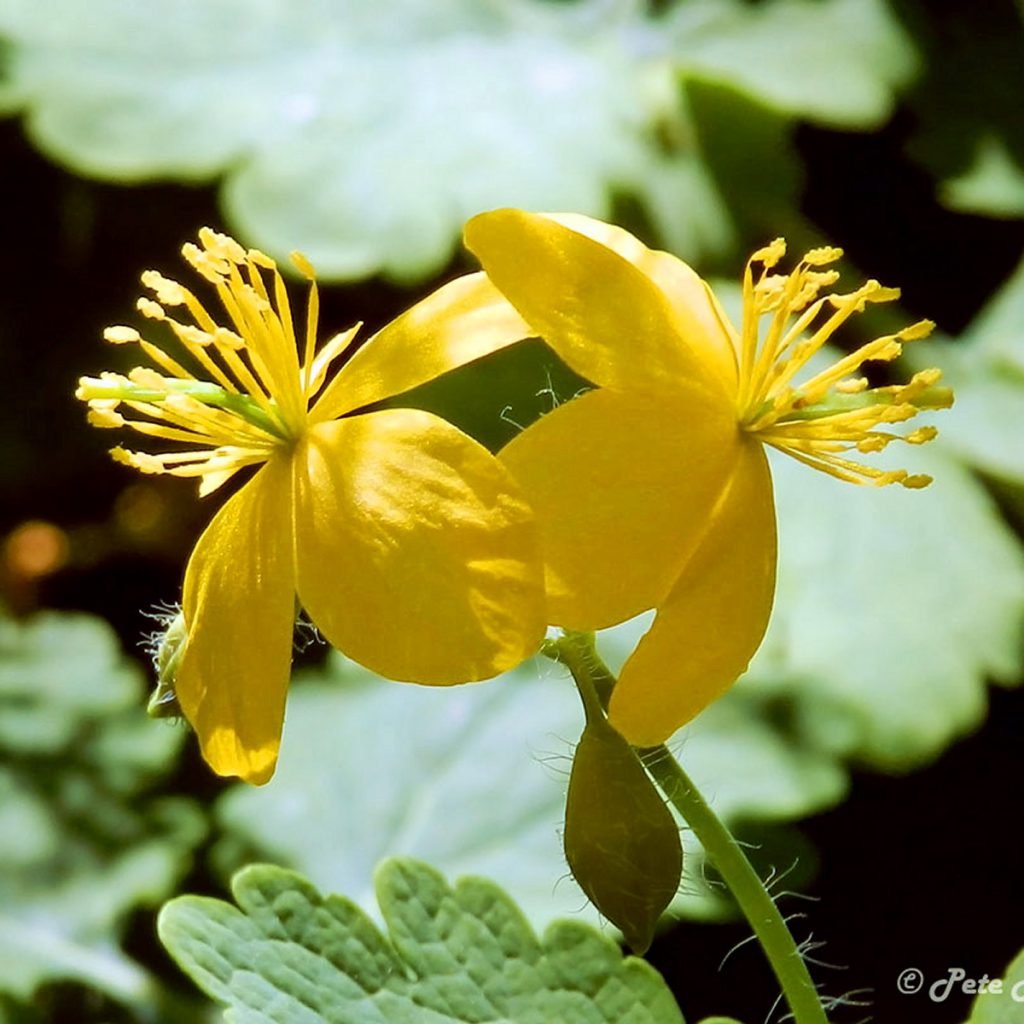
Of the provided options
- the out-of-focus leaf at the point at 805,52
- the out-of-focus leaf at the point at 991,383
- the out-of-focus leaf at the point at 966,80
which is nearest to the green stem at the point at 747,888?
the out-of-focus leaf at the point at 991,383

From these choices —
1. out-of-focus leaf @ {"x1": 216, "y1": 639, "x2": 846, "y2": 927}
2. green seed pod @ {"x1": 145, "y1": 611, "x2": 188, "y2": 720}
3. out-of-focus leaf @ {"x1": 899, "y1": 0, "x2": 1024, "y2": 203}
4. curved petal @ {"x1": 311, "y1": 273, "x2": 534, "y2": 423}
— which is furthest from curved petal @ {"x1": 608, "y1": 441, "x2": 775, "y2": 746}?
out-of-focus leaf @ {"x1": 899, "y1": 0, "x2": 1024, "y2": 203}

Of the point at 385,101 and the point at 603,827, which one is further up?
the point at 385,101

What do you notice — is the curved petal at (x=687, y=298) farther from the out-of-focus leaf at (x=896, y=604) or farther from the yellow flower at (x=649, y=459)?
the out-of-focus leaf at (x=896, y=604)

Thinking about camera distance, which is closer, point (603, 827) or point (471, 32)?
point (603, 827)

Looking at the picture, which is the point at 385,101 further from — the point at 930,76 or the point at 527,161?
the point at 930,76

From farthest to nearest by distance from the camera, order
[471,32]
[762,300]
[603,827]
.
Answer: [471,32], [762,300], [603,827]

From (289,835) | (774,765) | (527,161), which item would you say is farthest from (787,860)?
(527,161)

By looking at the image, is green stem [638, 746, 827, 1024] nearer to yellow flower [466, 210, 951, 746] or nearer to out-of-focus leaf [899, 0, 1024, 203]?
yellow flower [466, 210, 951, 746]
